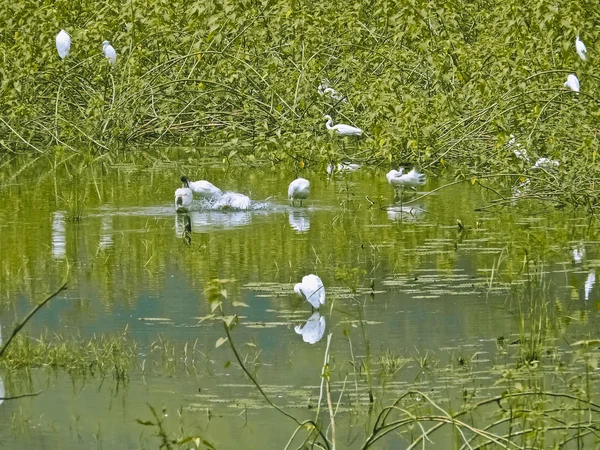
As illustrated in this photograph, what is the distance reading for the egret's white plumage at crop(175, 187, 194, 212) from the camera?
11.6 m

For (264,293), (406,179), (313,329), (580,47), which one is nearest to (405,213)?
(406,179)

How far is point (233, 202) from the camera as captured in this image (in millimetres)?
11625

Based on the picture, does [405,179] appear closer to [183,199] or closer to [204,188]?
[204,188]

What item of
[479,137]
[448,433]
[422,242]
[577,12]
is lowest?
[448,433]

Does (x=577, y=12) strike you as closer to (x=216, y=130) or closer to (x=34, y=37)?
(x=216, y=130)

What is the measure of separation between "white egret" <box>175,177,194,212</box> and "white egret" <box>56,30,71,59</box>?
4.66 m

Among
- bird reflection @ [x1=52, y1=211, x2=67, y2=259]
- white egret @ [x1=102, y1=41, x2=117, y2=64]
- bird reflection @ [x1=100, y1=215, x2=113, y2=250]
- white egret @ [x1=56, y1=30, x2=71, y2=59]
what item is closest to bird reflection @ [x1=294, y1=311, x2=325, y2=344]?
bird reflection @ [x1=52, y1=211, x2=67, y2=259]

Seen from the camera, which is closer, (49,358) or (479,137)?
(49,358)

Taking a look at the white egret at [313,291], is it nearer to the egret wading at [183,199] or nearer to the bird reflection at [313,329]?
the bird reflection at [313,329]

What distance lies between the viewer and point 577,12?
37.3ft

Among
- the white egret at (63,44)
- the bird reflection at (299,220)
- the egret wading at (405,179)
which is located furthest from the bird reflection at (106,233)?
the white egret at (63,44)

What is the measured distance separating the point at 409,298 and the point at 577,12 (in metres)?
4.30

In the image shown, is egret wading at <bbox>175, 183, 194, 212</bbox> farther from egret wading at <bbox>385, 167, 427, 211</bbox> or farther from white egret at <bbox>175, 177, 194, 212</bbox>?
egret wading at <bbox>385, 167, 427, 211</bbox>

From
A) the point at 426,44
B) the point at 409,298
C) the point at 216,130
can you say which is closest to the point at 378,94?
the point at 426,44
